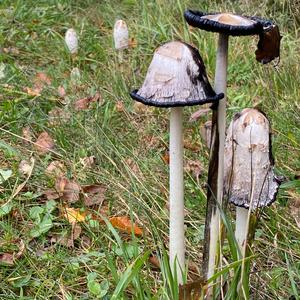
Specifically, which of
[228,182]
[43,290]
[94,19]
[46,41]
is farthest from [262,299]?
[94,19]

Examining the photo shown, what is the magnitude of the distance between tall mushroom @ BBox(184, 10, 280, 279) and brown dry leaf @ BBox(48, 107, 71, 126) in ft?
3.90

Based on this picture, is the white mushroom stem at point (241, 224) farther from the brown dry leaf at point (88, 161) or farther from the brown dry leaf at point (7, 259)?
the brown dry leaf at point (88, 161)

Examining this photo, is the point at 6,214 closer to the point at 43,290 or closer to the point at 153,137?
the point at 43,290

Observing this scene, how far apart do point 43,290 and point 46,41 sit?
2.47m

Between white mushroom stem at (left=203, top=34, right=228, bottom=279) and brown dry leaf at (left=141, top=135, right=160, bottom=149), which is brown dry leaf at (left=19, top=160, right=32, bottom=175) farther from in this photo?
white mushroom stem at (left=203, top=34, right=228, bottom=279)

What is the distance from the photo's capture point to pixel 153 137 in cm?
237

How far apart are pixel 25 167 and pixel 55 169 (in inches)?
4.1

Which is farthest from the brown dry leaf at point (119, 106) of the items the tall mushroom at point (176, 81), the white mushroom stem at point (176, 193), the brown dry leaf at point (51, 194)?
the tall mushroom at point (176, 81)

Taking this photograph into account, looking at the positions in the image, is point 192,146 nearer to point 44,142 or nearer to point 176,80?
point 44,142

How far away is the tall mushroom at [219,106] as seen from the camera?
106 centimetres

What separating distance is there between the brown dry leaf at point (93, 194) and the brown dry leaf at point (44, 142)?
0.31m

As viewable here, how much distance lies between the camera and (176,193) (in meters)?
1.23

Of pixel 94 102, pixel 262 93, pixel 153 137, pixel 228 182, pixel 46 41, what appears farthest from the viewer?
pixel 46 41

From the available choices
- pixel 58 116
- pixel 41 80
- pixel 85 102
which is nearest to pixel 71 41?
pixel 41 80
